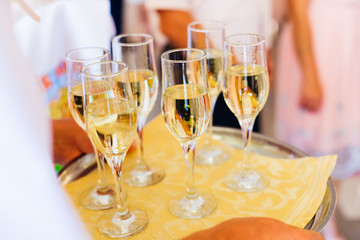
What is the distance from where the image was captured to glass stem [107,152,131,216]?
2.51ft

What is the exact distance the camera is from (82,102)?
2.67 feet

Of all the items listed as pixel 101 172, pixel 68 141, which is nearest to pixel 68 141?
pixel 68 141

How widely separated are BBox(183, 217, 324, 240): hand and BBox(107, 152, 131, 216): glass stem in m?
0.21

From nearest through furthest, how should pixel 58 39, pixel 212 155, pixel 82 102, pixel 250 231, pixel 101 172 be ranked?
pixel 250 231 → pixel 82 102 → pixel 101 172 → pixel 212 155 → pixel 58 39

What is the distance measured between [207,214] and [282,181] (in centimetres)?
18

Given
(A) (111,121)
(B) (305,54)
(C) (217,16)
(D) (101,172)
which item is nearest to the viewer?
(A) (111,121)

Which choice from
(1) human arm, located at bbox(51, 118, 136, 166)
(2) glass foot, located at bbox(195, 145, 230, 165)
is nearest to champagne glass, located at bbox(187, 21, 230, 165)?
(2) glass foot, located at bbox(195, 145, 230, 165)

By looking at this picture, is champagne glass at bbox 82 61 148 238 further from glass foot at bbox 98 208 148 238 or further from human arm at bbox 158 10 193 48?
human arm at bbox 158 10 193 48

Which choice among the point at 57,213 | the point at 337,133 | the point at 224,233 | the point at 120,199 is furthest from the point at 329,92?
the point at 57,213

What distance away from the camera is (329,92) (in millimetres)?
2018

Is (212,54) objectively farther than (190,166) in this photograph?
Result: Yes

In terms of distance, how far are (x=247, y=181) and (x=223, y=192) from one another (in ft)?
0.17

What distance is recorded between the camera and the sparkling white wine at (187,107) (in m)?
0.74

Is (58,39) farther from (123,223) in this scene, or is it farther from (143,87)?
(123,223)
